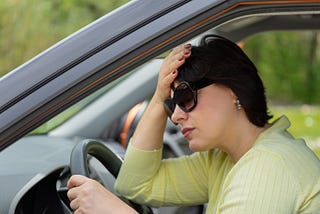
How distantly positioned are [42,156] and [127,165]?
20.4 inches

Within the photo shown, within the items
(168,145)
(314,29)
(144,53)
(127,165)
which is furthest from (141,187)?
(168,145)

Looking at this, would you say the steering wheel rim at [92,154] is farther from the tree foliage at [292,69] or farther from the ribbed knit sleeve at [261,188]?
the tree foliage at [292,69]

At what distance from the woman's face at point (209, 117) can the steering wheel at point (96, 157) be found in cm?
36

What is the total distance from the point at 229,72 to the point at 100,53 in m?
0.50

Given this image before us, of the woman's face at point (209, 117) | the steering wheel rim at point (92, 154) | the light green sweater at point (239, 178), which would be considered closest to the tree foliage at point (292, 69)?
the steering wheel rim at point (92, 154)

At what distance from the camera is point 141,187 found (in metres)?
2.49

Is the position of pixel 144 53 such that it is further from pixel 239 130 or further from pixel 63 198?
pixel 63 198

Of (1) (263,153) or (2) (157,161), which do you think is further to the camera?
(2) (157,161)

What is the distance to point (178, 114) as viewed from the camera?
211 cm

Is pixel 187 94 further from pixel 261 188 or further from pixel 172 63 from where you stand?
pixel 261 188

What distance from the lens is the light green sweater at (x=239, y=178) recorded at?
1.91 metres

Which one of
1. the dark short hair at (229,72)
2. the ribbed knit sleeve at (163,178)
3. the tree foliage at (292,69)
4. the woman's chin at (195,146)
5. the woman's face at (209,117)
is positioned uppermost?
the tree foliage at (292,69)

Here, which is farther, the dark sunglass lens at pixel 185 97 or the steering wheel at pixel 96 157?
the steering wheel at pixel 96 157

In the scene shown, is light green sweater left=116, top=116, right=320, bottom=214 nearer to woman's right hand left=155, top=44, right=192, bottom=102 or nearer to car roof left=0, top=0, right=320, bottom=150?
woman's right hand left=155, top=44, right=192, bottom=102
